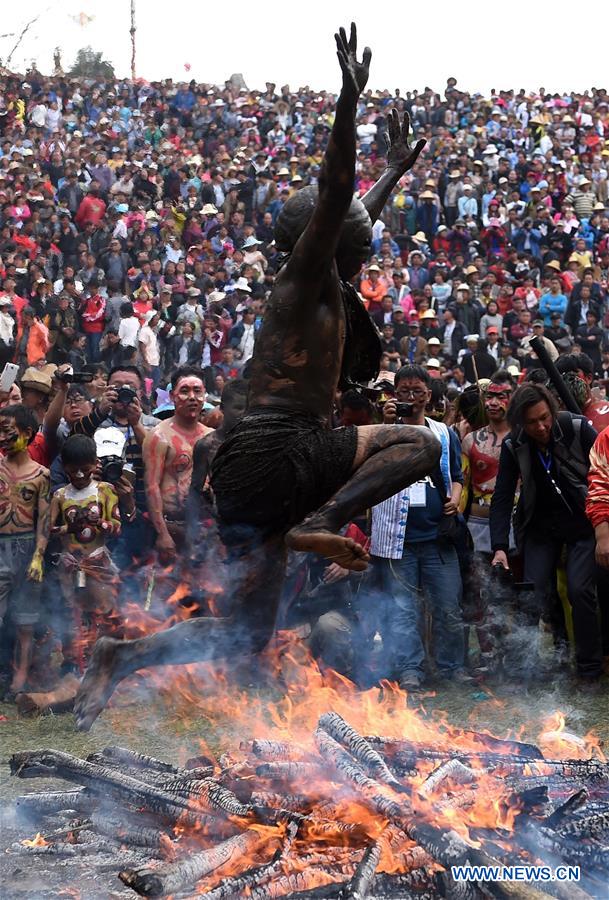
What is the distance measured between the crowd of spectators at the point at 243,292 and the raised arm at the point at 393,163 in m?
0.82

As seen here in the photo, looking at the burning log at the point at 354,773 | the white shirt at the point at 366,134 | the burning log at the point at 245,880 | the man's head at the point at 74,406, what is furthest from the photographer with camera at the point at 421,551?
the white shirt at the point at 366,134

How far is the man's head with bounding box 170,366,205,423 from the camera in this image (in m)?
7.76

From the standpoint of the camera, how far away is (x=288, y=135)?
81.1 feet

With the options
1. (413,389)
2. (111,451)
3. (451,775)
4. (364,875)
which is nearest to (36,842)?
(364,875)

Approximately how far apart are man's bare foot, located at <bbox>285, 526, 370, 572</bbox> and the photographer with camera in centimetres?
313

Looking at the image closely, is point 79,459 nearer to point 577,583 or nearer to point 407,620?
point 407,620

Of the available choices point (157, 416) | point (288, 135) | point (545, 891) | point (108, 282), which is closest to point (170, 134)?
point (288, 135)

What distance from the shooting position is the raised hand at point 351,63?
409cm

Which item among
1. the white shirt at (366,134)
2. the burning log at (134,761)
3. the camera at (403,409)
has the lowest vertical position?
the burning log at (134,761)

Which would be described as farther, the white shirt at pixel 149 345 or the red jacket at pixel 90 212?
the red jacket at pixel 90 212

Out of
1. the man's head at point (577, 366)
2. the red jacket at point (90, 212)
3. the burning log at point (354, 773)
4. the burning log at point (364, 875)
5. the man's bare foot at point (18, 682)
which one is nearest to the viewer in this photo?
the burning log at point (364, 875)

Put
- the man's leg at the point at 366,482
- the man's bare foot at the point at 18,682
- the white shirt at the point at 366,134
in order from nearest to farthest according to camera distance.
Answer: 1. the man's leg at the point at 366,482
2. the man's bare foot at the point at 18,682
3. the white shirt at the point at 366,134

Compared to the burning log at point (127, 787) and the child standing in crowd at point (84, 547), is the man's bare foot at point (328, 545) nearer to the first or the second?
the burning log at point (127, 787)

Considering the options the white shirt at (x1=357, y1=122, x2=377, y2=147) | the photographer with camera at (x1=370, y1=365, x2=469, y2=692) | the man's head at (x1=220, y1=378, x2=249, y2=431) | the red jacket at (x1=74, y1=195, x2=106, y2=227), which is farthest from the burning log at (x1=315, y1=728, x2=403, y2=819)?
the white shirt at (x1=357, y1=122, x2=377, y2=147)
